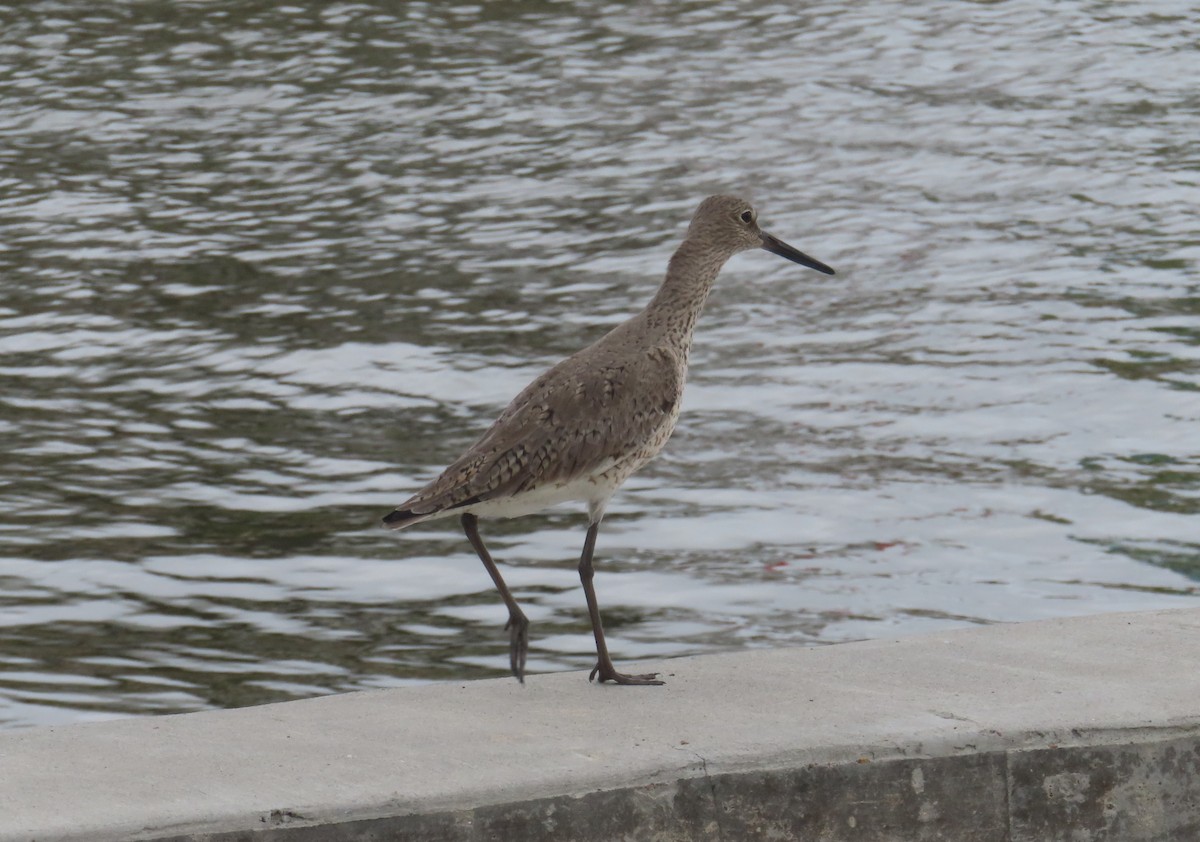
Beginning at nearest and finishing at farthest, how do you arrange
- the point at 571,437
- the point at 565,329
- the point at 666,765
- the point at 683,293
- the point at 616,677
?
the point at 666,765
the point at 571,437
the point at 616,677
the point at 683,293
the point at 565,329

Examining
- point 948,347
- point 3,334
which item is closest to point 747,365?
point 948,347

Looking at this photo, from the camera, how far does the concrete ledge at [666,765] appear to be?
5156 millimetres

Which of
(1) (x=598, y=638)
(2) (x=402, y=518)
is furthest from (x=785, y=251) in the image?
(2) (x=402, y=518)

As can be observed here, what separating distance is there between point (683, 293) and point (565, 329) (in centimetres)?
601

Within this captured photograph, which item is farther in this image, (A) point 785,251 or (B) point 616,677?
(A) point 785,251

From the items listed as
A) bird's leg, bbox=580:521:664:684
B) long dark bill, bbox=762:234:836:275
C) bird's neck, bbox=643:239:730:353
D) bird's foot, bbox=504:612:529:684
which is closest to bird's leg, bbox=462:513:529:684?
bird's foot, bbox=504:612:529:684

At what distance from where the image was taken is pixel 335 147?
18.0 metres

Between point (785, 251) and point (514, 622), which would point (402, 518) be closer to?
point (514, 622)

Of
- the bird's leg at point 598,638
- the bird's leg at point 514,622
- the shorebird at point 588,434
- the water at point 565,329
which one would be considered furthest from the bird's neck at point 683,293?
the water at point 565,329

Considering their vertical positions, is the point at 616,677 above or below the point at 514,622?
below

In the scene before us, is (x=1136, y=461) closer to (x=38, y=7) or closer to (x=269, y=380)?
(x=269, y=380)

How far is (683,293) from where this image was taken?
675cm

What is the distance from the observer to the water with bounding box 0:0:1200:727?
873 cm

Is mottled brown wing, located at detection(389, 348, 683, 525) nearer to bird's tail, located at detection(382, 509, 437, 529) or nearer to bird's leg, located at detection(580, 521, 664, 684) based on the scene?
bird's tail, located at detection(382, 509, 437, 529)
